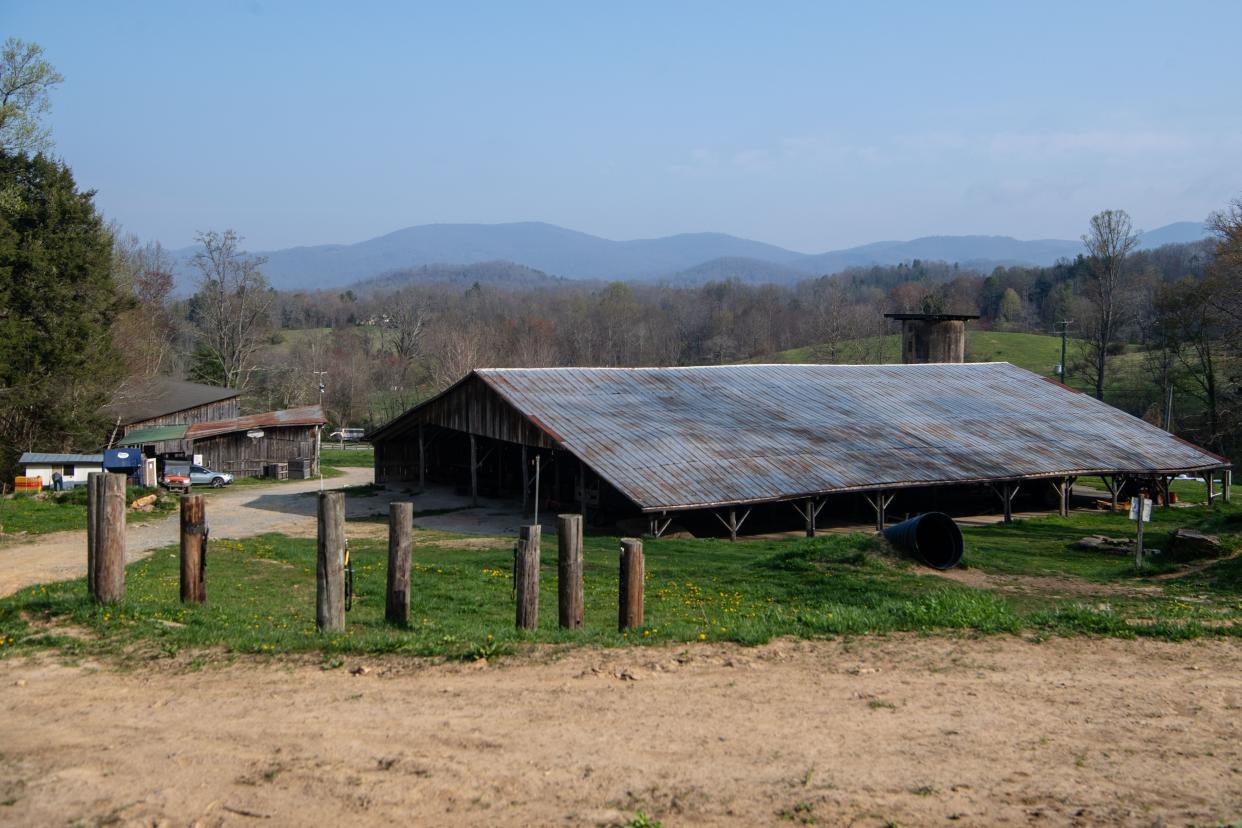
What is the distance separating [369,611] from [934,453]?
2302cm

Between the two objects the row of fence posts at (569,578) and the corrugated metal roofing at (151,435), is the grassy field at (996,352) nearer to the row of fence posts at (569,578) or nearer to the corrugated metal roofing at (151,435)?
the corrugated metal roofing at (151,435)

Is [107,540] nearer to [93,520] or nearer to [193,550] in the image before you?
[93,520]

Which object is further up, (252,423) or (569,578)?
(252,423)

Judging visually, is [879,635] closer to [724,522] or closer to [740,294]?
[724,522]

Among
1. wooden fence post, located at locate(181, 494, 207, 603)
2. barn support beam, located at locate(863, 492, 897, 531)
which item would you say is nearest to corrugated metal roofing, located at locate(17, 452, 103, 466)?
barn support beam, located at locate(863, 492, 897, 531)

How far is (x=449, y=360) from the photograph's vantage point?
276 feet

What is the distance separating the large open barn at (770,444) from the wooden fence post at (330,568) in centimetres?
1366

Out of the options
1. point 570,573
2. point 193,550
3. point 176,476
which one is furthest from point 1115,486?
point 176,476

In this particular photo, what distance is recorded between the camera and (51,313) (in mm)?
41344

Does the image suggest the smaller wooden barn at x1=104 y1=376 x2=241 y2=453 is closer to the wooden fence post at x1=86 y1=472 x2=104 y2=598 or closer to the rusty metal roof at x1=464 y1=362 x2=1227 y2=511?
the rusty metal roof at x1=464 y1=362 x2=1227 y2=511

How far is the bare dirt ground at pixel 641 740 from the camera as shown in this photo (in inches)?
250

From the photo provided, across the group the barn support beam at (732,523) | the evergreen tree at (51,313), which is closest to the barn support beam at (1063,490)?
the barn support beam at (732,523)

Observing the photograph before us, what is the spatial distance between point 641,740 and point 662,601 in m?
7.31

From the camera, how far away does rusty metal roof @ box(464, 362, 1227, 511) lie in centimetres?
2795
